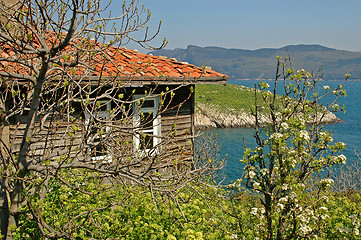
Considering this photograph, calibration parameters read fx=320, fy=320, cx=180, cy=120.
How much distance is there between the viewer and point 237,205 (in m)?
6.31

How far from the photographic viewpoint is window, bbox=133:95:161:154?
12.5 feet

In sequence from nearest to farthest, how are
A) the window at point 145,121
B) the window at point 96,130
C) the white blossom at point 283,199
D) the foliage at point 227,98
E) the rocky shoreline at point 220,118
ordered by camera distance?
1. the window at point 96,130
2. the window at point 145,121
3. the white blossom at point 283,199
4. the rocky shoreline at point 220,118
5. the foliage at point 227,98

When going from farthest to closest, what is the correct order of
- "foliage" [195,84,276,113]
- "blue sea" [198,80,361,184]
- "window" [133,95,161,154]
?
1. "foliage" [195,84,276,113]
2. "blue sea" [198,80,361,184]
3. "window" [133,95,161,154]

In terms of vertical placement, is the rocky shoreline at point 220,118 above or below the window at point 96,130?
below

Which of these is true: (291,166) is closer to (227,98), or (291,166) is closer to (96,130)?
(96,130)

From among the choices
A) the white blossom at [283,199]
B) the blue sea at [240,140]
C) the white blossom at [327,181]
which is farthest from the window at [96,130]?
the blue sea at [240,140]

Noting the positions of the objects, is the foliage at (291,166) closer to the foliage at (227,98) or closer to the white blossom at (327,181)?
the white blossom at (327,181)

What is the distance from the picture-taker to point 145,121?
8664mm

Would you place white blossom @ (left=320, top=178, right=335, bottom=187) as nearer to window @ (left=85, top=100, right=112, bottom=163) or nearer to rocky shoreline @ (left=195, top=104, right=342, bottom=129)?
window @ (left=85, top=100, right=112, bottom=163)

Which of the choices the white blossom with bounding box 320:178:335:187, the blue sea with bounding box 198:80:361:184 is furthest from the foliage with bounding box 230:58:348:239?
the blue sea with bounding box 198:80:361:184

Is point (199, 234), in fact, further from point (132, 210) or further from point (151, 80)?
point (151, 80)

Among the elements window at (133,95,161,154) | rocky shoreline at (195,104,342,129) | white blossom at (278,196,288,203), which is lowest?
rocky shoreline at (195,104,342,129)

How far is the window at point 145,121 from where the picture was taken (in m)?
3.81

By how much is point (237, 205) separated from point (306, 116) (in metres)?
2.22
